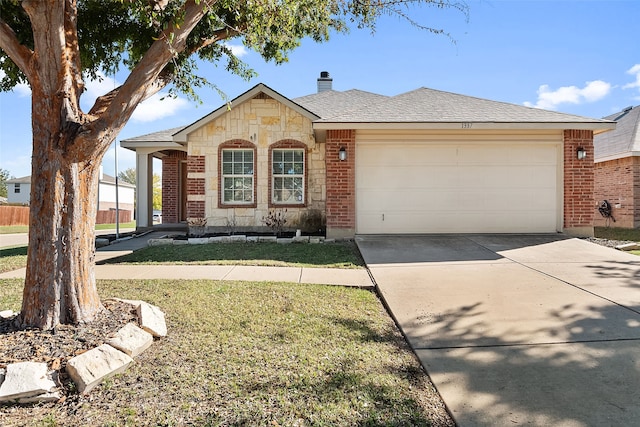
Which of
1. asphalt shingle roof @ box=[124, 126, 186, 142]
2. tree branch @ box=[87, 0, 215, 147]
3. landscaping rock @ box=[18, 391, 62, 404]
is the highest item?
asphalt shingle roof @ box=[124, 126, 186, 142]

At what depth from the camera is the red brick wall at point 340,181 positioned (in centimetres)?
939

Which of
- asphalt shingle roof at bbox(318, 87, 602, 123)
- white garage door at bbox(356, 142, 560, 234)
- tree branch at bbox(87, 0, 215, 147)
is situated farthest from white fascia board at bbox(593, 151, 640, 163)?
tree branch at bbox(87, 0, 215, 147)

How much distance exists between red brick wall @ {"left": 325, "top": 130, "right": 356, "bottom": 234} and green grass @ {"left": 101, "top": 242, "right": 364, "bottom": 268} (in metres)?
0.72

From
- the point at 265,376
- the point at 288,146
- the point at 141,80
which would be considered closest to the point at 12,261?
the point at 141,80

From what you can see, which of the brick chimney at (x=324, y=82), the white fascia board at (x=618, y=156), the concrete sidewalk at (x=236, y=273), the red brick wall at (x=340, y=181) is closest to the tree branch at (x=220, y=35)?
the concrete sidewalk at (x=236, y=273)

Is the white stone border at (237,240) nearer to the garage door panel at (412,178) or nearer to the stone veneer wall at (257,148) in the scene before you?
the stone veneer wall at (257,148)

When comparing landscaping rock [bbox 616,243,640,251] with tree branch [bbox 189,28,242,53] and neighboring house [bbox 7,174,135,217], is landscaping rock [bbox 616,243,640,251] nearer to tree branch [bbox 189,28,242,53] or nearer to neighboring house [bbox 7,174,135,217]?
tree branch [bbox 189,28,242,53]

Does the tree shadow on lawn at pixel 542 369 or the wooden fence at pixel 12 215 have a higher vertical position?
the wooden fence at pixel 12 215

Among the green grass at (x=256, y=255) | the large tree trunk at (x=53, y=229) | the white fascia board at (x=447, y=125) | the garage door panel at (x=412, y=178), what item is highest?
the white fascia board at (x=447, y=125)

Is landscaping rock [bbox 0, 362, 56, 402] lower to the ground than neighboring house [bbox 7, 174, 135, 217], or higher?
lower

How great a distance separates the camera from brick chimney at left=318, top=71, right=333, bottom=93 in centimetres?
1642

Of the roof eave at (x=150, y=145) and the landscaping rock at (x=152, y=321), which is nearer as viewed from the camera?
the landscaping rock at (x=152, y=321)

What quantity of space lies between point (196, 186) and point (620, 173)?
15.6 m

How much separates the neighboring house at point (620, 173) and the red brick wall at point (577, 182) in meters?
5.14
